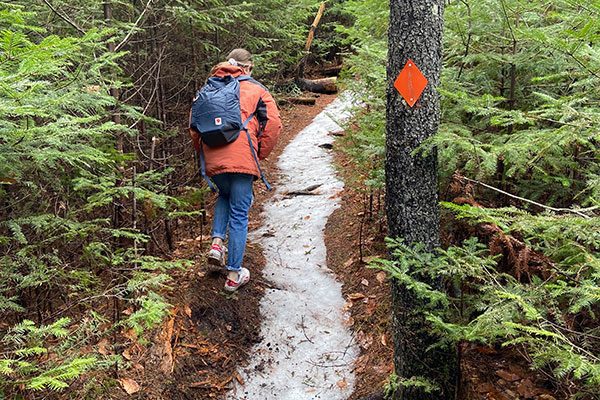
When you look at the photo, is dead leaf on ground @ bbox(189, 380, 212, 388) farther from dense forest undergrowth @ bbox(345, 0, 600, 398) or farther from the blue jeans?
dense forest undergrowth @ bbox(345, 0, 600, 398)

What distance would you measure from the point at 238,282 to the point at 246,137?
1.70 metres

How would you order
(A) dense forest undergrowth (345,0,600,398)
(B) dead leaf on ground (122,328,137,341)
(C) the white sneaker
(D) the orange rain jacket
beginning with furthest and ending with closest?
(C) the white sneaker < (D) the orange rain jacket < (B) dead leaf on ground (122,328,137,341) < (A) dense forest undergrowth (345,0,600,398)

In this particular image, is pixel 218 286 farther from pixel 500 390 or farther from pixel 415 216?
pixel 500 390

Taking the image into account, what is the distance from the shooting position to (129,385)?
3.71 metres

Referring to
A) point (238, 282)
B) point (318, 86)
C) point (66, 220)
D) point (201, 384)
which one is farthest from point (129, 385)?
point (318, 86)

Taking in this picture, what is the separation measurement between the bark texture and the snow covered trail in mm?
906

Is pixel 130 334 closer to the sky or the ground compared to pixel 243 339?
closer to the sky

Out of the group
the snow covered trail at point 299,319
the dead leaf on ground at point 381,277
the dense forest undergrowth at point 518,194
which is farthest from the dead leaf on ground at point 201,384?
the dead leaf on ground at point 381,277

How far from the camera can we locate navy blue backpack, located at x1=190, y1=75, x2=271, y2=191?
4629 mm

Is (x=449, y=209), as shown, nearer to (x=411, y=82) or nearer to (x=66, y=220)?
(x=411, y=82)

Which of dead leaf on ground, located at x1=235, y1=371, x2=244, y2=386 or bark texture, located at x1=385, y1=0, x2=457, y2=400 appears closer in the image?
bark texture, located at x1=385, y1=0, x2=457, y2=400

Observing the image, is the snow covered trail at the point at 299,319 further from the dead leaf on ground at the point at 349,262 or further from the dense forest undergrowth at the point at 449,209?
the dense forest undergrowth at the point at 449,209

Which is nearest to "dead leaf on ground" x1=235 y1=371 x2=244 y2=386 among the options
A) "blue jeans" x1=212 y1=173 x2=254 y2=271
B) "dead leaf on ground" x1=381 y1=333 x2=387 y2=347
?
"blue jeans" x1=212 y1=173 x2=254 y2=271

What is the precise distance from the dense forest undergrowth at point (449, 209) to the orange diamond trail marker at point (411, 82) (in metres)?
0.26
